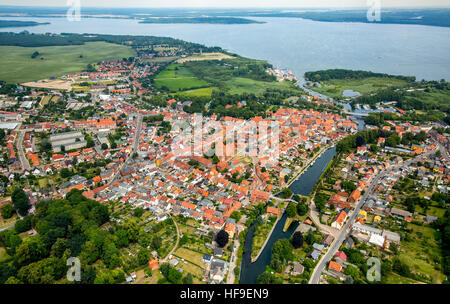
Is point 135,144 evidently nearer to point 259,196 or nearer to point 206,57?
point 259,196

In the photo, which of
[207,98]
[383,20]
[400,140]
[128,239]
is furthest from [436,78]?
[383,20]

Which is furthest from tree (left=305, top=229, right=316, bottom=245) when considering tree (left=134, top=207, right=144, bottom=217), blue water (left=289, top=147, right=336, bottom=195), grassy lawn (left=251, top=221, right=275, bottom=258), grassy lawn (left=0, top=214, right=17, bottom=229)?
grassy lawn (left=0, top=214, right=17, bottom=229)

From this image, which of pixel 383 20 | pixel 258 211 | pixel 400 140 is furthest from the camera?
pixel 383 20

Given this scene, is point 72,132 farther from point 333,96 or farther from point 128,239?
point 333,96

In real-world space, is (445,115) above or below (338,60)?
below

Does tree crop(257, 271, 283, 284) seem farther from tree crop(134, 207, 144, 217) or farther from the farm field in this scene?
the farm field

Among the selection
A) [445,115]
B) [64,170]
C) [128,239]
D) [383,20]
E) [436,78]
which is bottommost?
[128,239]

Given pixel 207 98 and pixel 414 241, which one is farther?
pixel 207 98
